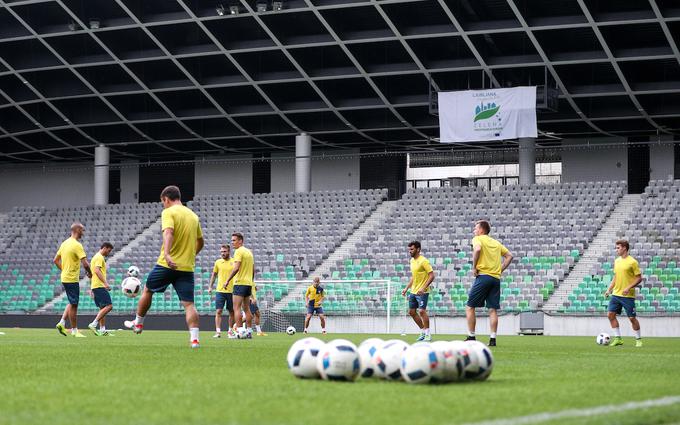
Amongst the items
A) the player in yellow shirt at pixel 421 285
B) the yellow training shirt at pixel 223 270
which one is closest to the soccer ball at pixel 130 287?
the yellow training shirt at pixel 223 270

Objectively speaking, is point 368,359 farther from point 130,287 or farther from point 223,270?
point 223,270

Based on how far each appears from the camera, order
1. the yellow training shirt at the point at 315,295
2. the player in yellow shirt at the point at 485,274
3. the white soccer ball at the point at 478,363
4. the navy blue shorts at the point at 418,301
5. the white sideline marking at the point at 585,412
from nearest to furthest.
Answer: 1. the white sideline marking at the point at 585,412
2. the white soccer ball at the point at 478,363
3. the player in yellow shirt at the point at 485,274
4. the navy blue shorts at the point at 418,301
5. the yellow training shirt at the point at 315,295

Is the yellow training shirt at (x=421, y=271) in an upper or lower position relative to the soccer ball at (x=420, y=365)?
upper

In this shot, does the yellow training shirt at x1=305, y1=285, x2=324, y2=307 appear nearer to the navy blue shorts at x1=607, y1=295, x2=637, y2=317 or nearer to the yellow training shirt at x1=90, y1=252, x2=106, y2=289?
the yellow training shirt at x1=90, y1=252, x2=106, y2=289

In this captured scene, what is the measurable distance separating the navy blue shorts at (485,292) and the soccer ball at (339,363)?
9758 mm

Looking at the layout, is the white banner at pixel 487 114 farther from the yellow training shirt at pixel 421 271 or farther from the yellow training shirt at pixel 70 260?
the yellow training shirt at pixel 70 260

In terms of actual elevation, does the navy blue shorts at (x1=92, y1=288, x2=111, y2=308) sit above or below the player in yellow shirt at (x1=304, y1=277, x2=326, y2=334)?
above

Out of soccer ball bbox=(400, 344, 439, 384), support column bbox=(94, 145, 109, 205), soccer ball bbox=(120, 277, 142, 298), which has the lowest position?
soccer ball bbox=(400, 344, 439, 384)

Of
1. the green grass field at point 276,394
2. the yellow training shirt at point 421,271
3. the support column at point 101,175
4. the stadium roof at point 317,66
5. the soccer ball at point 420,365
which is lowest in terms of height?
the green grass field at point 276,394

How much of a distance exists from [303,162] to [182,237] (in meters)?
35.5

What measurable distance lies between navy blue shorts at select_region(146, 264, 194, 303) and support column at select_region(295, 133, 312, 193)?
3512 centimetres

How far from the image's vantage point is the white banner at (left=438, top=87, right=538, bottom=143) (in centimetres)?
4203

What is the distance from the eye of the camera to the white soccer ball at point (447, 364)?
900 cm

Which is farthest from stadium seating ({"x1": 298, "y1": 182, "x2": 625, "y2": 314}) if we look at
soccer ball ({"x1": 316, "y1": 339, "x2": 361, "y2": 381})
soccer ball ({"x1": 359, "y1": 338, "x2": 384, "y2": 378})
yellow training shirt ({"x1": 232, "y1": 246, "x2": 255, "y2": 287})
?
soccer ball ({"x1": 316, "y1": 339, "x2": 361, "y2": 381})
